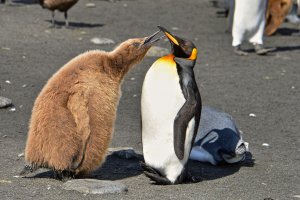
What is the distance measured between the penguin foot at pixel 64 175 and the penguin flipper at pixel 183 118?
71cm

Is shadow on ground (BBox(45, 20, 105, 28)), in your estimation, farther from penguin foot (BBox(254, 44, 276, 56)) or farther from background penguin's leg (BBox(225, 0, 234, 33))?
penguin foot (BBox(254, 44, 276, 56))

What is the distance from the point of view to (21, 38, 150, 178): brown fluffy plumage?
5.05 m

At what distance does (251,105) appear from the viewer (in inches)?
337

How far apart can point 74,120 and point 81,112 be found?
0.08 metres

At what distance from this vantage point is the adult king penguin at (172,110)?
209 inches

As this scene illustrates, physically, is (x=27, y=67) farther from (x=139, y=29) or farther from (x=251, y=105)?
(x=139, y=29)

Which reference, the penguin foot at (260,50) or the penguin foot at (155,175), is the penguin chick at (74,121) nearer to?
the penguin foot at (155,175)

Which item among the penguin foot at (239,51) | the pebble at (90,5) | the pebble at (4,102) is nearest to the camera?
the pebble at (4,102)

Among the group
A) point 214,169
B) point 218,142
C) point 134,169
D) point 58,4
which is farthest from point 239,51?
point 134,169

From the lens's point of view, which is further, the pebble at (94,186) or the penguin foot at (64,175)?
the penguin foot at (64,175)

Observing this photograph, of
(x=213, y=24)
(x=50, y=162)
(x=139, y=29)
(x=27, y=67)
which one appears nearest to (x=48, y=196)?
(x=50, y=162)

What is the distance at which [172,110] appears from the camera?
5.32 m

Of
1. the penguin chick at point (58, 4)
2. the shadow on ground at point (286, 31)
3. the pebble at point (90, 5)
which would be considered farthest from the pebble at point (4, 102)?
the pebble at point (90, 5)

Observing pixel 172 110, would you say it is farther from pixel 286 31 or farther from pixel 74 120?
pixel 286 31
